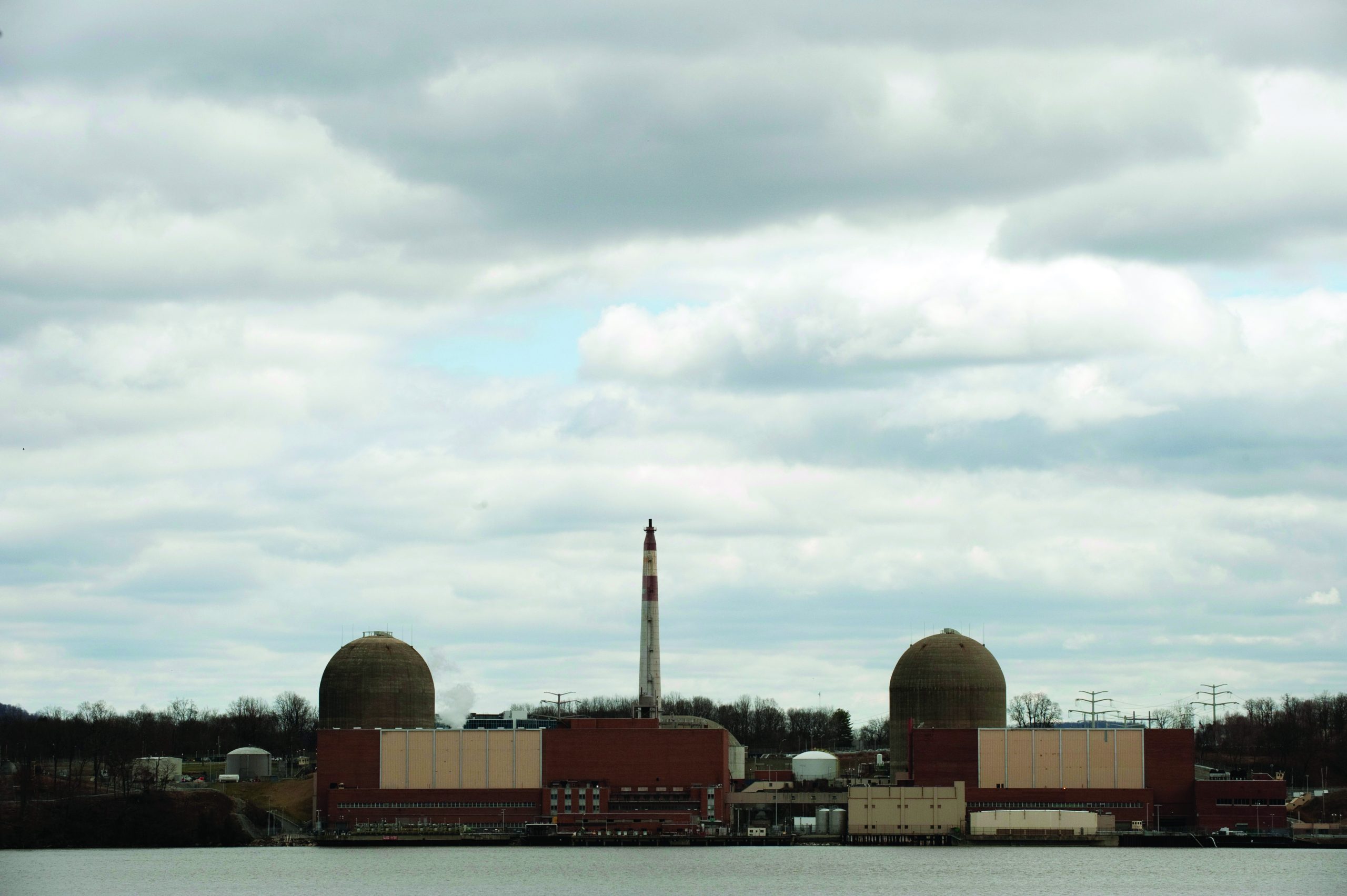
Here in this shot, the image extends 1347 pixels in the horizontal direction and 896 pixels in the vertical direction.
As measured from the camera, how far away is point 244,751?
118062 mm

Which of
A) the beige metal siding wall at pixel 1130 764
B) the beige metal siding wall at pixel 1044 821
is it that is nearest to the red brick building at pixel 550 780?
the beige metal siding wall at pixel 1044 821

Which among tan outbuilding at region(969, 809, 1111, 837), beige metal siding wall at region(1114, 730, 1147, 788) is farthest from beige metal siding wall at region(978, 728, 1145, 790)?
tan outbuilding at region(969, 809, 1111, 837)

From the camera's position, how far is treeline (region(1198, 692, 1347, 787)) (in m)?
126

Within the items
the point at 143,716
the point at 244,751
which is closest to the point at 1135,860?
the point at 244,751

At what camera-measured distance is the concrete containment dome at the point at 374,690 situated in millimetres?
105562

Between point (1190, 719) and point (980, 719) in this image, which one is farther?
point (1190, 719)

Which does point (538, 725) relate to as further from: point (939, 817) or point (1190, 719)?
point (1190, 719)

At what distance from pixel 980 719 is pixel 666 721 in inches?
690

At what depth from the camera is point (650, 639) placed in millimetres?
103500

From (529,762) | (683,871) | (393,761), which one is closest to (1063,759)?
(529,762)

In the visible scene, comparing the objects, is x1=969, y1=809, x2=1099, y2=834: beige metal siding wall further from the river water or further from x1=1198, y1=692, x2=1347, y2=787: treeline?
x1=1198, y1=692, x2=1347, y2=787: treeline

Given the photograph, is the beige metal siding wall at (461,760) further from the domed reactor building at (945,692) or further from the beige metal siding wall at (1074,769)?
the beige metal siding wall at (1074,769)

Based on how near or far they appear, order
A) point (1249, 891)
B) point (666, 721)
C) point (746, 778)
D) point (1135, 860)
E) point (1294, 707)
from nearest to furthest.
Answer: point (1249, 891) < point (1135, 860) < point (666, 721) < point (746, 778) < point (1294, 707)

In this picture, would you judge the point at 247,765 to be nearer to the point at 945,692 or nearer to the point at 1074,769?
the point at 945,692
